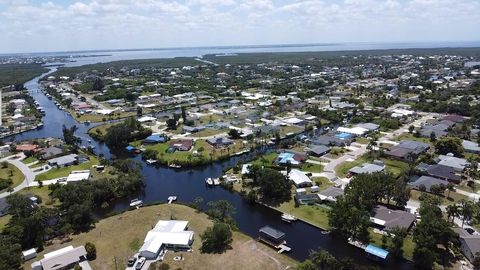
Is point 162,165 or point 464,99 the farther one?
point 464,99

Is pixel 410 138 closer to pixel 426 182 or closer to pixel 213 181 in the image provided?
pixel 426 182

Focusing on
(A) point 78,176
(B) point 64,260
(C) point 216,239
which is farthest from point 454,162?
(A) point 78,176

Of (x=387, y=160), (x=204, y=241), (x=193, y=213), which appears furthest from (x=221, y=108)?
(x=204, y=241)

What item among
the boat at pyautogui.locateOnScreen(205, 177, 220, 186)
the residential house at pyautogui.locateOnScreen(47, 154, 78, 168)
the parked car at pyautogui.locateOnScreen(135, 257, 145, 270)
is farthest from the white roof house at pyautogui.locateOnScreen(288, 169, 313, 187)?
the residential house at pyautogui.locateOnScreen(47, 154, 78, 168)

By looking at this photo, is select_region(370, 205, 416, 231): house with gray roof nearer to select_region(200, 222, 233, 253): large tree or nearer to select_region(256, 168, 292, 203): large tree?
select_region(256, 168, 292, 203): large tree

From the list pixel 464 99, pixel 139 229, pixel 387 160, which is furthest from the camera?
pixel 464 99

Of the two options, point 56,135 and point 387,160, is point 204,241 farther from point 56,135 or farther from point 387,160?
point 56,135
